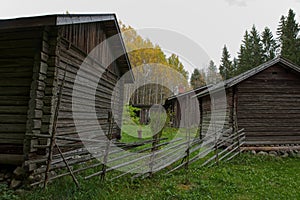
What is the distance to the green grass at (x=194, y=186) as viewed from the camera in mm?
4551

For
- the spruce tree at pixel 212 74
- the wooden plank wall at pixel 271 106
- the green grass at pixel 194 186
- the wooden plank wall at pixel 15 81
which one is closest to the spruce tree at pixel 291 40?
the wooden plank wall at pixel 271 106

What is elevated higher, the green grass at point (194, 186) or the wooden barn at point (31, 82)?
the wooden barn at point (31, 82)

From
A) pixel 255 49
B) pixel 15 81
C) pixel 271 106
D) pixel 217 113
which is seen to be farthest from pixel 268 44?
pixel 15 81

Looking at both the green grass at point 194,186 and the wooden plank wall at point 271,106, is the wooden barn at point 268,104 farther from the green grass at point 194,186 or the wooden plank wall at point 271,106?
the green grass at point 194,186

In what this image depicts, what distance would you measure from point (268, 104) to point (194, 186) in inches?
266

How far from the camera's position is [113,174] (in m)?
5.94

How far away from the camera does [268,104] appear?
10.5 metres

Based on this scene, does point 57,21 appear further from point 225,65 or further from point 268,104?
point 225,65

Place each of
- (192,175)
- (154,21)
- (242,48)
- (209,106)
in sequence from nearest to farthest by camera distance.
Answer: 1. (192,175)
2. (209,106)
3. (154,21)
4. (242,48)

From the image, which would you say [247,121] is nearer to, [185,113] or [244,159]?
[244,159]

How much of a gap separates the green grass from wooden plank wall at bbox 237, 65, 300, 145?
117 inches

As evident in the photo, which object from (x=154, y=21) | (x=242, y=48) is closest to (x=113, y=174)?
(x=154, y=21)

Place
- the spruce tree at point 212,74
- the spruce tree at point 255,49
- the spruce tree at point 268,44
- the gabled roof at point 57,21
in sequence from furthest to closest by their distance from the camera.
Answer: the spruce tree at point 212,74, the spruce tree at point 268,44, the spruce tree at point 255,49, the gabled roof at point 57,21

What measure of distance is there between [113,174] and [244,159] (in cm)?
533
